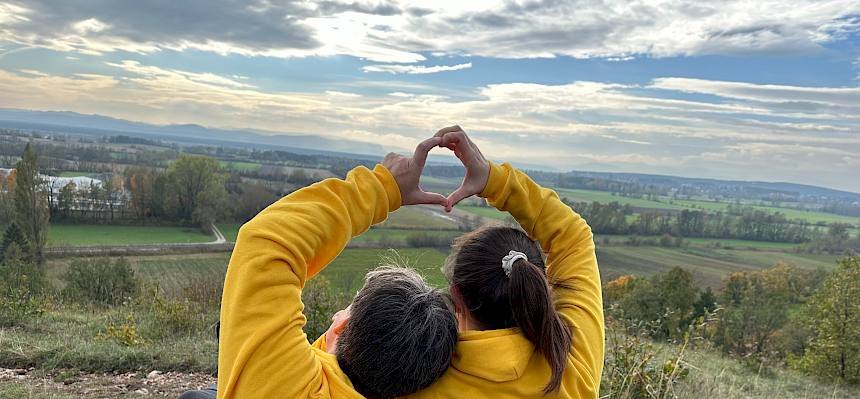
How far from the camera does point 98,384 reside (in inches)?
162

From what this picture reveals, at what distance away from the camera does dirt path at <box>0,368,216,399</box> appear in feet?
A: 12.6

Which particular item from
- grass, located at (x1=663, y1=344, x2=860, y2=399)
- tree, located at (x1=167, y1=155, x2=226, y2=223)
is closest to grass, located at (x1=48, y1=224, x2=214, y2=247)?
tree, located at (x1=167, y1=155, x2=226, y2=223)

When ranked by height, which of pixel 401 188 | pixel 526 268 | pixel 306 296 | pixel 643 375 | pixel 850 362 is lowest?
pixel 850 362

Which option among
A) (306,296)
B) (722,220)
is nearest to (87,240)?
(306,296)

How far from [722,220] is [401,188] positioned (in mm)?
47753

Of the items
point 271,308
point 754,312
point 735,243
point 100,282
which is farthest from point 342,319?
point 735,243

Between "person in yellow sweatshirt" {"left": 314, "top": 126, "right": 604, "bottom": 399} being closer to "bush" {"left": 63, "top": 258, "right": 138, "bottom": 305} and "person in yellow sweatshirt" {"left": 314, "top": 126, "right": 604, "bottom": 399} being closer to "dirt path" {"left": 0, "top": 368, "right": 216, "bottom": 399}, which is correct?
"dirt path" {"left": 0, "top": 368, "right": 216, "bottom": 399}

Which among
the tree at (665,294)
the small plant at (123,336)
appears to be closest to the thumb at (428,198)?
the small plant at (123,336)

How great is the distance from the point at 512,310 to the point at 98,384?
13.2ft

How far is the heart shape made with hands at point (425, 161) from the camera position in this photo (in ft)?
4.94

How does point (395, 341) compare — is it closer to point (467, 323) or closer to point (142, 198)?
point (467, 323)

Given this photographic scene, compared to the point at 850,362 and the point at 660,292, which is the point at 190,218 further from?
the point at 850,362

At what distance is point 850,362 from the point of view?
11039 millimetres

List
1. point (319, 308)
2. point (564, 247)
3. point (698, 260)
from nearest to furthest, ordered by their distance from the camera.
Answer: point (564, 247) < point (319, 308) < point (698, 260)
